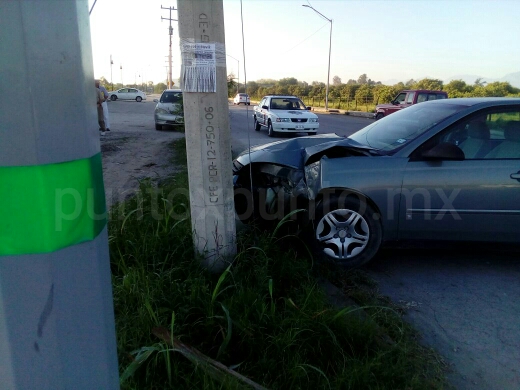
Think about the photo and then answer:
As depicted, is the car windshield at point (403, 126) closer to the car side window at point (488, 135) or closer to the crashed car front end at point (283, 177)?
the car side window at point (488, 135)

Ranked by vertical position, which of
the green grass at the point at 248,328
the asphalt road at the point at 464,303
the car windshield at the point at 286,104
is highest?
the car windshield at the point at 286,104

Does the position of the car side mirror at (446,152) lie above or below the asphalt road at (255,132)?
above

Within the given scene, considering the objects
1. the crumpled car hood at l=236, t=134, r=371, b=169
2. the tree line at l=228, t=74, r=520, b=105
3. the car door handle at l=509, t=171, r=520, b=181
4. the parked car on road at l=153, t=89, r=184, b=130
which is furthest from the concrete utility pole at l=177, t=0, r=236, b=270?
the tree line at l=228, t=74, r=520, b=105

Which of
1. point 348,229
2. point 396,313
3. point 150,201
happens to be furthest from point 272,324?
point 150,201

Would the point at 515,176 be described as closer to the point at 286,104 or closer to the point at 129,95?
the point at 286,104

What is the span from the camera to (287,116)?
16.5 meters

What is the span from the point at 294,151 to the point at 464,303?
7.11 ft

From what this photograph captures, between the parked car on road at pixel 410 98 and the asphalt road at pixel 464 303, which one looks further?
the parked car on road at pixel 410 98

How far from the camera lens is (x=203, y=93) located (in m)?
3.20

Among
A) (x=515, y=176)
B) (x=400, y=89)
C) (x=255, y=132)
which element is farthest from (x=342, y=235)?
(x=400, y=89)

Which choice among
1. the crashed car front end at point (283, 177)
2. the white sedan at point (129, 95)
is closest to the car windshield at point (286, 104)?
the crashed car front end at point (283, 177)

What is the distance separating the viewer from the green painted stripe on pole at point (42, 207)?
38.5 inches

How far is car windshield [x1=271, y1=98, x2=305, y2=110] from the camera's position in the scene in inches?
682

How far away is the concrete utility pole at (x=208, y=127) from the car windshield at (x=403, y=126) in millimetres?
1703
